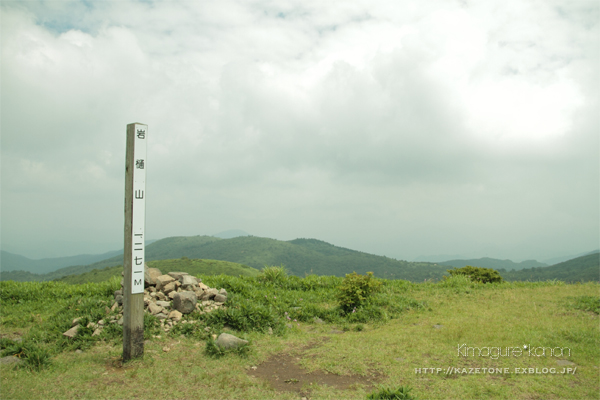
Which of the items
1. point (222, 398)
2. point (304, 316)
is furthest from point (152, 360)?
point (304, 316)

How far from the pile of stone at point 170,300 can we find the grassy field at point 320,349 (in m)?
0.30

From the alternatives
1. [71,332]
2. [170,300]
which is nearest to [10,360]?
[71,332]

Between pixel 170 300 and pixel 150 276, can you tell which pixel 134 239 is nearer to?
pixel 170 300

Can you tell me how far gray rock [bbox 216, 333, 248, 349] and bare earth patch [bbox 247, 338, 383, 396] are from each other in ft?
2.21

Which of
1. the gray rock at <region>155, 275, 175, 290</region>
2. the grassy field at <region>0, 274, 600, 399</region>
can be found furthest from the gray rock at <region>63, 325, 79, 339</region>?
the gray rock at <region>155, 275, 175, 290</region>

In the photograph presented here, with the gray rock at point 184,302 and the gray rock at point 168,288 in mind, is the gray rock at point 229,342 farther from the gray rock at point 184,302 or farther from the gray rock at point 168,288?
the gray rock at point 168,288

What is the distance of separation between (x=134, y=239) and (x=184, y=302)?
3.20m

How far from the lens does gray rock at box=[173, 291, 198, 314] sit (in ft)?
28.1

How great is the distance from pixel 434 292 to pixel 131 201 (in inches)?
419

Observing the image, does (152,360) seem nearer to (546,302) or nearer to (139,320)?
(139,320)

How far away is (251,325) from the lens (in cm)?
847

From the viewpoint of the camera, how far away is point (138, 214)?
604 centimetres

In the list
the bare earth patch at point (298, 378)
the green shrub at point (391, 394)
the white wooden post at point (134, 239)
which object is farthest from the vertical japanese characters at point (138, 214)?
the green shrub at point (391, 394)

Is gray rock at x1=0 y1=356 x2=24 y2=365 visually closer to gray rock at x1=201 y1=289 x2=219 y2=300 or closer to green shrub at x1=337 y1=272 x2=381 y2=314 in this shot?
A: gray rock at x1=201 y1=289 x2=219 y2=300
